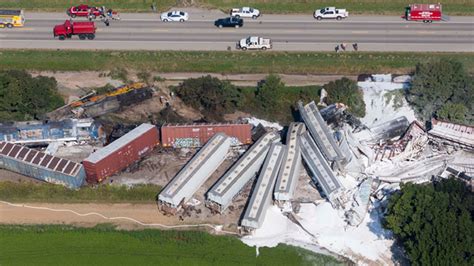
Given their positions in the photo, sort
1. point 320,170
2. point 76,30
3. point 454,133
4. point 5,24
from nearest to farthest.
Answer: point 320,170 → point 454,133 → point 76,30 → point 5,24

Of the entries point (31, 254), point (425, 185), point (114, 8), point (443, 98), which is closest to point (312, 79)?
point (443, 98)

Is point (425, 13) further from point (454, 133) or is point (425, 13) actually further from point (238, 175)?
point (238, 175)

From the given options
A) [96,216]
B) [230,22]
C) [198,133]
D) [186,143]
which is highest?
[230,22]

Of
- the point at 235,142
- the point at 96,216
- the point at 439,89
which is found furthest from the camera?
the point at 439,89

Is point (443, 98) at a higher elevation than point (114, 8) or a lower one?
lower

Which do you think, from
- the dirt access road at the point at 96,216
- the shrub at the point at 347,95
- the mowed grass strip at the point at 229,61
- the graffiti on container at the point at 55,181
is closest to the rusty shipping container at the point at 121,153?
the graffiti on container at the point at 55,181

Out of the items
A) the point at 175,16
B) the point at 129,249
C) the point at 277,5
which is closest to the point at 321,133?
the point at 129,249

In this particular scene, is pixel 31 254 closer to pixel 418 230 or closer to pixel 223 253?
pixel 223 253
